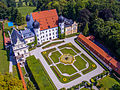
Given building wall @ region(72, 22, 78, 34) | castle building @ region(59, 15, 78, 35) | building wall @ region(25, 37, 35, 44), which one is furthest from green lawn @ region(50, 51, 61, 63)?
building wall @ region(72, 22, 78, 34)

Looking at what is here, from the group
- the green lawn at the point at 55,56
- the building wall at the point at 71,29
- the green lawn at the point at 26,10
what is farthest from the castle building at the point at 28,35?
the green lawn at the point at 26,10

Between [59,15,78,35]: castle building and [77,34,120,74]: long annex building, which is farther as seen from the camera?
[59,15,78,35]: castle building

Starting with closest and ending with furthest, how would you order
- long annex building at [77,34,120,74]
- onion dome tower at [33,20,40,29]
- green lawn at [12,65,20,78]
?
1. long annex building at [77,34,120,74]
2. green lawn at [12,65,20,78]
3. onion dome tower at [33,20,40,29]

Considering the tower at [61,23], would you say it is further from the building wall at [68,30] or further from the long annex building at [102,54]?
the long annex building at [102,54]

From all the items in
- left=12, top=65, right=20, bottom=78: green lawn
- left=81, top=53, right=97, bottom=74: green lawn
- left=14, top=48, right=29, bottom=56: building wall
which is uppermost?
left=14, top=48, right=29, bottom=56: building wall

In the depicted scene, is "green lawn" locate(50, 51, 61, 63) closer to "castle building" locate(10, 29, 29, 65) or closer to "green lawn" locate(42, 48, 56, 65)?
"green lawn" locate(42, 48, 56, 65)

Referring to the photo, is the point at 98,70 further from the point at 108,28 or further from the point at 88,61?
the point at 108,28

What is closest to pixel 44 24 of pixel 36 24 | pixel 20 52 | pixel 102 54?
pixel 36 24
